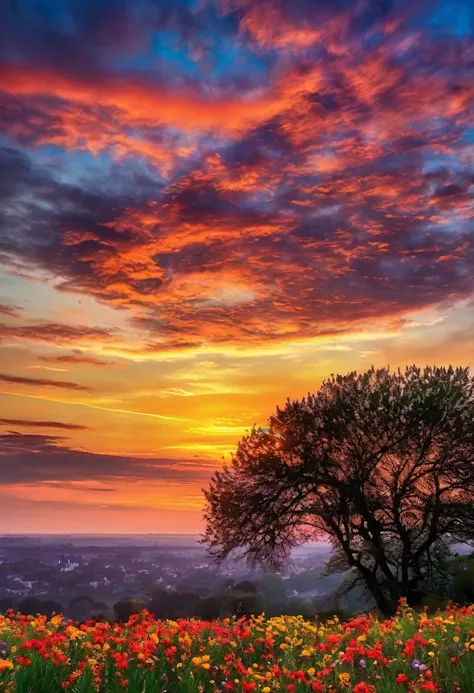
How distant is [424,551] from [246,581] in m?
27.9

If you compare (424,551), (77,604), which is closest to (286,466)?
(424,551)

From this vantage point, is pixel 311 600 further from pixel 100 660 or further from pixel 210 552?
pixel 100 660

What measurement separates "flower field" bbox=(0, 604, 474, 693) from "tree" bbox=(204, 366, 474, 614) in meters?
20.0

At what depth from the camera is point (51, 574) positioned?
53.6 metres

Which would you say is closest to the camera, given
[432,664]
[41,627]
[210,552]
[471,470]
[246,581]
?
[432,664]

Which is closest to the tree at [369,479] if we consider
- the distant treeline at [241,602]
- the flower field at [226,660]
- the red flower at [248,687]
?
the distant treeline at [241,602]

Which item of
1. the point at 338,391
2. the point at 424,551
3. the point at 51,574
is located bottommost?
the point at 51,574

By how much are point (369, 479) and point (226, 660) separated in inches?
953

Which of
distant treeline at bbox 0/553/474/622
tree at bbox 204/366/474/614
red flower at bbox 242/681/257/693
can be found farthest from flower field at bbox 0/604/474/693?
tree at bbox 204/366/474/614

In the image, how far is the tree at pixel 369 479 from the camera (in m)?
32.2

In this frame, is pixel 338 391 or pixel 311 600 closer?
pixel 338 391

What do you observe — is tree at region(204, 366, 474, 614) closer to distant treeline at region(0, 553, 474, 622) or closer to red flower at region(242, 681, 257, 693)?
distant treeline at region(0, 553, 474, 622)

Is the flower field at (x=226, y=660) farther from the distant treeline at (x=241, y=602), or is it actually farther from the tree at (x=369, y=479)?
the tree at (x=369, y=479)

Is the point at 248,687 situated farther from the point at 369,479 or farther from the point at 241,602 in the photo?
the point at 241,602
